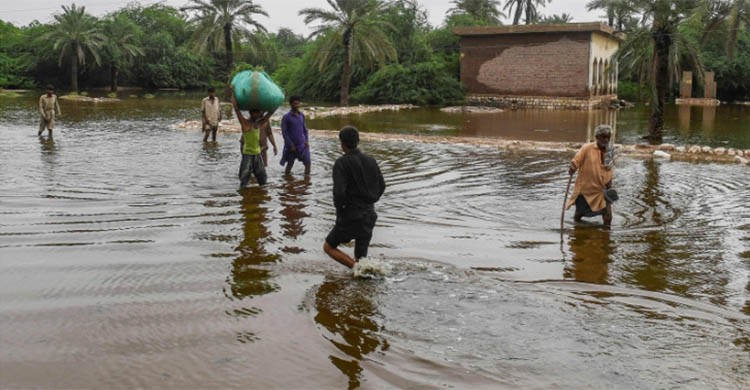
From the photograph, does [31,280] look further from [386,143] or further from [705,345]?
[386,143]

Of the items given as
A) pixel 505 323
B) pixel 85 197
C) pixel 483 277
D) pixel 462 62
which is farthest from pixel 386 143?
pixel 462 62

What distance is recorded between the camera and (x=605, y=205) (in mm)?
8250

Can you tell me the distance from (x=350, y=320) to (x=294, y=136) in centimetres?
682

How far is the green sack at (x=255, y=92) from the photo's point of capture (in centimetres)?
966

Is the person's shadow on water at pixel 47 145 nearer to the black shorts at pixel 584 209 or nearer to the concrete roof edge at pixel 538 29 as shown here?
the black shorts at pixel 584 209

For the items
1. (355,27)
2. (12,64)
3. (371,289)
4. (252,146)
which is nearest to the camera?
(371,289)

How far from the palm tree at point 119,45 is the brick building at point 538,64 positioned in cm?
2352

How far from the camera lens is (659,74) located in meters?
18.2

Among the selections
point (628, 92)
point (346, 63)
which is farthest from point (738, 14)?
point (628, 92)

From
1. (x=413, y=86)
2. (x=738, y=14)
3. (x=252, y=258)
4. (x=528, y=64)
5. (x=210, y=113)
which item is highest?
(x=738, y=14)

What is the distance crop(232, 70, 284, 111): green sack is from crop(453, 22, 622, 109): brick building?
93.5ft

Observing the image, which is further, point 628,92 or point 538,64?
point 628,92

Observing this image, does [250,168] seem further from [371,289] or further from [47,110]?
[47,110]

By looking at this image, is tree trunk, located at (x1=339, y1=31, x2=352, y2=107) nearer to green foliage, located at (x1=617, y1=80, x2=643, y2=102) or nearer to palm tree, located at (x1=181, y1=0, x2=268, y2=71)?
palm tree, located at (x1=181, y1=0, x2=268, y2=71)
